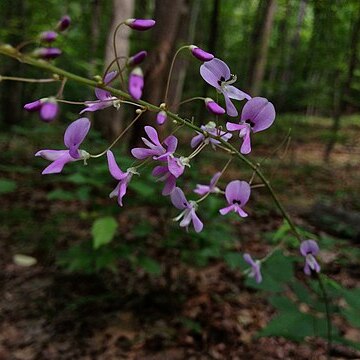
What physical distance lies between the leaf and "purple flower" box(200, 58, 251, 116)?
72.0 inches

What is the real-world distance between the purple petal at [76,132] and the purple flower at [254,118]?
36 centimetres

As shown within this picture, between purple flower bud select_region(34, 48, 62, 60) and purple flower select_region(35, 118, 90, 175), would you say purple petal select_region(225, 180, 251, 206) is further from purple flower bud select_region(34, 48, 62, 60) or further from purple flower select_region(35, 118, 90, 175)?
purple flower bud select_region(34, 48, 62, 60)

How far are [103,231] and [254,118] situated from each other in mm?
1876

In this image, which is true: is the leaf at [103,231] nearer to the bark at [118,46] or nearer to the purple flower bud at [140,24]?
the purple flower bud at [140,24]

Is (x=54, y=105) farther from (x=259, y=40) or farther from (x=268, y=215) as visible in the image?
(x=259, y=40)

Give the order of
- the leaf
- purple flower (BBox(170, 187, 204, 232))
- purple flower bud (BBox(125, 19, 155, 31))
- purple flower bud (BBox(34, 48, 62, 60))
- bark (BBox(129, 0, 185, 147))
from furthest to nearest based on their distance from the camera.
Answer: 1. bark (BBox(129, 0, 185, 147))
2. the leaf
3. purple flower (BBox(170, 187, 204, 232))
4. purple flower bud (BBox(125, 19, 155, 31))
5. purple flower bud (BBox(34, 48, 62, 60))

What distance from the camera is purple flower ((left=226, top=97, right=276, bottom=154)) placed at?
1.04 m

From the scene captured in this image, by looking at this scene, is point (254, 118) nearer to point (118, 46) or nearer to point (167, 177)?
point (167, 177)

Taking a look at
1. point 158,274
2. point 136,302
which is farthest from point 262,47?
point 136,302

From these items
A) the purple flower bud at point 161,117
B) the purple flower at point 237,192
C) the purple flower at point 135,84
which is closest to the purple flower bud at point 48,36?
the purple flower at point 135,84

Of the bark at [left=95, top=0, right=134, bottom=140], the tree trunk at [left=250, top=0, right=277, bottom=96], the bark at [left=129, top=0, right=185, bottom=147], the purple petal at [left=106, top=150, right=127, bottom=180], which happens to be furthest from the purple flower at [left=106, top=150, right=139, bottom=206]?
the tree trunk at [left=250, top=0, right=277, bottom=96]

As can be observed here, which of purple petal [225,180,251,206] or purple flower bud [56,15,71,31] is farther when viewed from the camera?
purple petal [225,180,251,206]

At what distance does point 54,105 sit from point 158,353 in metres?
2.43

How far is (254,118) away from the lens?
1.08 m
